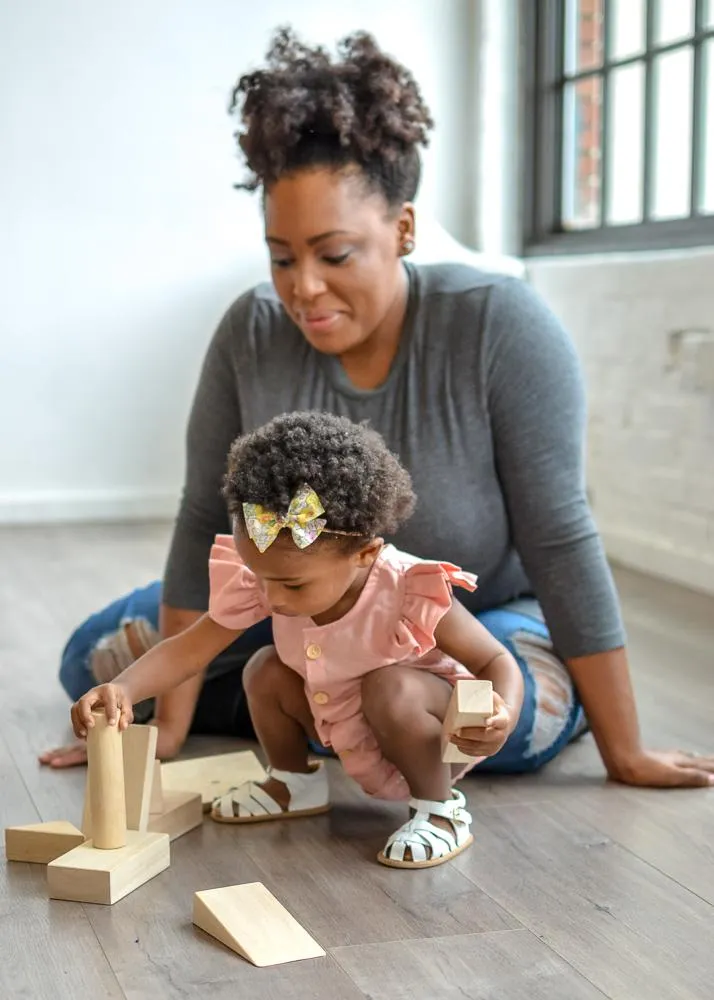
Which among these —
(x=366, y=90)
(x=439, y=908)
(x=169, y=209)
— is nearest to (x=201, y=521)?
(x=366, y=90)

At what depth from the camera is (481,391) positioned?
1940 mm

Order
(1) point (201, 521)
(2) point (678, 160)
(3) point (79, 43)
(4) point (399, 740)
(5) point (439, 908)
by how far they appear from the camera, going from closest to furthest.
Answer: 1. (5) point (439, 908)
2. (4) point (399, 740)
3. (1) point (201, 521)
4. (2) point (678, 160)
5. (3) point (79, 43)

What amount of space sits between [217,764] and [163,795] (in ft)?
0.70

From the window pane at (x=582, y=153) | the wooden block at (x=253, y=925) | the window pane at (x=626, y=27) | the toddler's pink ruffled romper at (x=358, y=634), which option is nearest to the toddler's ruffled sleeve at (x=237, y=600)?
the toddler's pink ruffled romper at (x=358, y=634)

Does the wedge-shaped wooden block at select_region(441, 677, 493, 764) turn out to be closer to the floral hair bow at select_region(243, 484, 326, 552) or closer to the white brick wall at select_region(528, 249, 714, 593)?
the floral hair bow at select_region(243, 484, 326, 552)

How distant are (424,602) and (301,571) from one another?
171 millimetres

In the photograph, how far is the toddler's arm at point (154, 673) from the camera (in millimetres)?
1504

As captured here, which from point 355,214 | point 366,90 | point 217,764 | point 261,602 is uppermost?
point 366,90

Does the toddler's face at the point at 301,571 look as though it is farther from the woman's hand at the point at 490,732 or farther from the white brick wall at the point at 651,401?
the white brick wall at the point at 651,401

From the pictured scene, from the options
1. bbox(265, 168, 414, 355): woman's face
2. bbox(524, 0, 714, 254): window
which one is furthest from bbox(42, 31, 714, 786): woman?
bbox(524, 0, 714, 254): window

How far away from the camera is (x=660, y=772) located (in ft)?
6.14

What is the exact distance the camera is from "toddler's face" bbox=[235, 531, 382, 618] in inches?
58.9

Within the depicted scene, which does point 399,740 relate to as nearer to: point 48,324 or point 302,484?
Answer: point 302,484

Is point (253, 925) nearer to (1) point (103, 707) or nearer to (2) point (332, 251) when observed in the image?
(1) point (103, 707)
